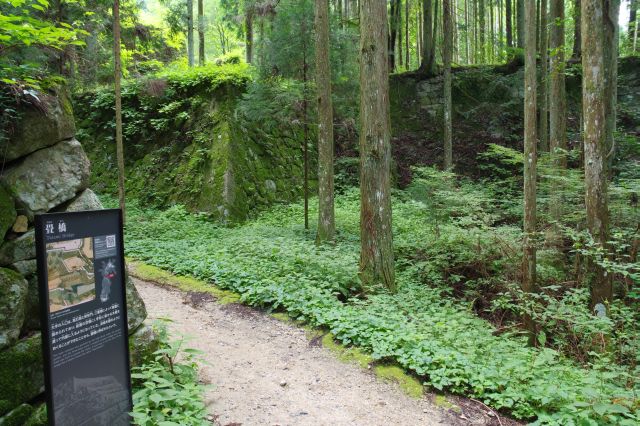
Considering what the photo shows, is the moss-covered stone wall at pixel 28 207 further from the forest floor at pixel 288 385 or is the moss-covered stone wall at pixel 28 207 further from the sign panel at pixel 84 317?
the forest floor at pixel 288 385

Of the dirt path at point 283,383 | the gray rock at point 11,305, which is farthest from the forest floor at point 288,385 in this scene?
the gray rock at point 11,305

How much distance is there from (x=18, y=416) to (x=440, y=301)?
5.63 meters

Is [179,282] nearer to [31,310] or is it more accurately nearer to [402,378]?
[31,310]

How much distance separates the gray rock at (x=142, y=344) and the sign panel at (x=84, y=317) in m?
0.77

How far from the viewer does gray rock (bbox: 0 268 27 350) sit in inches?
109

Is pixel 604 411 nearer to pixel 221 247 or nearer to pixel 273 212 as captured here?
pixel 221 247

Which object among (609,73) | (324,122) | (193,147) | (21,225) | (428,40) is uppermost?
(428,40)

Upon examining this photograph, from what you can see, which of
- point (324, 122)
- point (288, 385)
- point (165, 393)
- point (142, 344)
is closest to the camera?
point (165, 393)

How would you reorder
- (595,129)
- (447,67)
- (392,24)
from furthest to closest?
(392,24)
(447,67)
(595,129)

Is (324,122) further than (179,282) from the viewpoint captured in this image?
Yes

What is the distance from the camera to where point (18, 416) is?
280 centimetres

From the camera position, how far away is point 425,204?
10.4 m

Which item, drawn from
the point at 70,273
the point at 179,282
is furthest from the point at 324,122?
the point at 70,273

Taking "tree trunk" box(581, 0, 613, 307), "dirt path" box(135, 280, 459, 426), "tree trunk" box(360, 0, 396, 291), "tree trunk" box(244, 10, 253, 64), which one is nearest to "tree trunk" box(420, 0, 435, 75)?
"tree trunk" box(244, 10, 253, 64)
